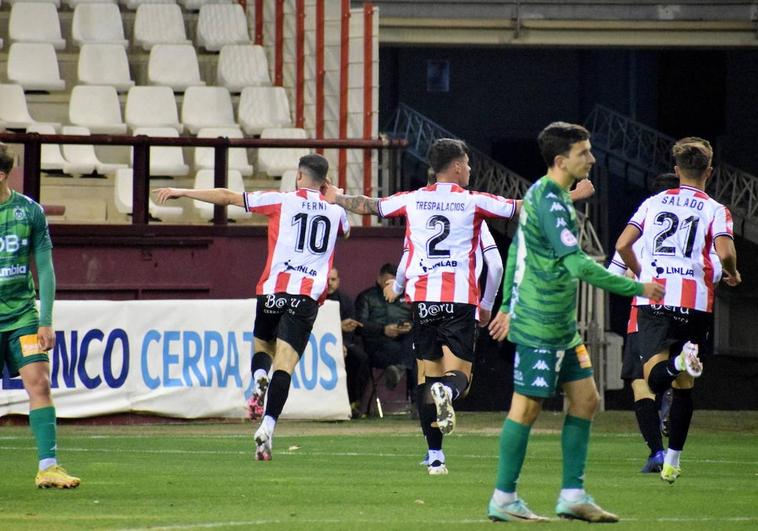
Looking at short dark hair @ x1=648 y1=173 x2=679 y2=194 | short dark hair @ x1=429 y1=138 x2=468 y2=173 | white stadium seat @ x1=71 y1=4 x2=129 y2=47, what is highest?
white stadium seat @ x1=71 y1=4 x2=129 y2=47

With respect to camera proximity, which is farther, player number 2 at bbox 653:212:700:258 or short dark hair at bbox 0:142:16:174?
player number 2 at bbox 653:212:700:258

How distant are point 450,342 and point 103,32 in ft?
39.8

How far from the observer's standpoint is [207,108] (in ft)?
66.2

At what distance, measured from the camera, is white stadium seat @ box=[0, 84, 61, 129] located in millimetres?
18828

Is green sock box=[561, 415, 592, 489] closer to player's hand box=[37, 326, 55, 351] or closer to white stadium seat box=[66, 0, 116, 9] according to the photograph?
player's hand box=[37, 326, 55, 351]

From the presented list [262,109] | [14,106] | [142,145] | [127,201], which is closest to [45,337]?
[142,145]

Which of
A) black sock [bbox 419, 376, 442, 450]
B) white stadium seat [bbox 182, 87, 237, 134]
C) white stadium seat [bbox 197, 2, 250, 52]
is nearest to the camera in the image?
black sock [bbox 419, 376, 442, 450]

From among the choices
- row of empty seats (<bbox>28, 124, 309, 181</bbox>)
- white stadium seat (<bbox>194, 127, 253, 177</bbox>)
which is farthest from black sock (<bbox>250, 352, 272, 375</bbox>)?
white stadium seat (<bbox>194, 127, 253, 177</bbox>)

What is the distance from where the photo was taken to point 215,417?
15.5 metres

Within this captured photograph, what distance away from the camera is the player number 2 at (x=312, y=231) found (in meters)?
11.3

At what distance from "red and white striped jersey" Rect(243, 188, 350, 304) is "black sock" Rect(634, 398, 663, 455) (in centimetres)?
242

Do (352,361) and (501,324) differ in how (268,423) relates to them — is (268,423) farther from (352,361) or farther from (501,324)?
(352,361)

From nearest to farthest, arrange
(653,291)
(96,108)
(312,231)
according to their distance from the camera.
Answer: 1. (653,291)
2. (312,231)
3. (96,108)

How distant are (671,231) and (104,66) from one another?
38.7 ft
